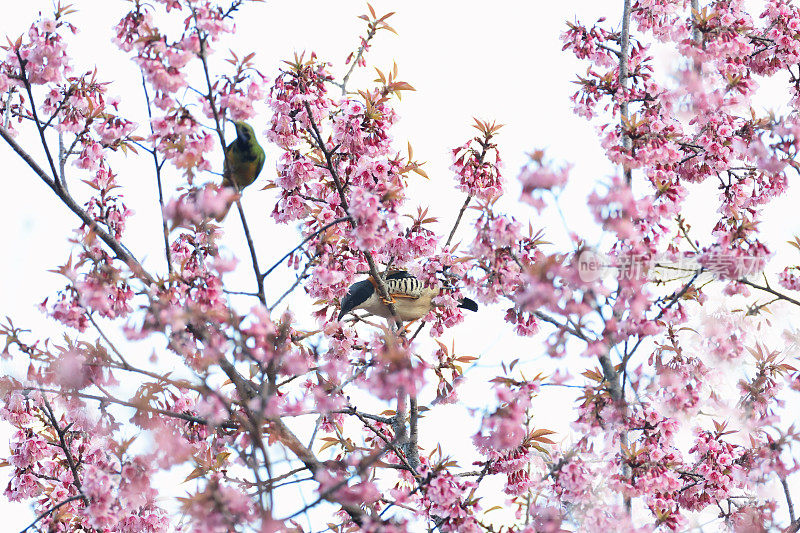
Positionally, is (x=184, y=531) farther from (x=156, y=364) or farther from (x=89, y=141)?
(x=89, y=141)

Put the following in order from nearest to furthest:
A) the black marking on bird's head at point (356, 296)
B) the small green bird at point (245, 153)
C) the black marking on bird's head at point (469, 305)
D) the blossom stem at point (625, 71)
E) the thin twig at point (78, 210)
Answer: the thin twig at point (78, 210) → the blossom stem at point (625, 71) → the small green bird at point (245, 153) → the black marking on bird's head at point (356, 296) → the black marking on bird's head at point (469, 305)

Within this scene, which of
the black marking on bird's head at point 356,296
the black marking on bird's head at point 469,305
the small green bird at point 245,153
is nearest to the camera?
the small green bird at point 245,153

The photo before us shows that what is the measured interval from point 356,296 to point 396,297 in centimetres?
33

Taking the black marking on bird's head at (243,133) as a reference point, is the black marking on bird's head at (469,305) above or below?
below

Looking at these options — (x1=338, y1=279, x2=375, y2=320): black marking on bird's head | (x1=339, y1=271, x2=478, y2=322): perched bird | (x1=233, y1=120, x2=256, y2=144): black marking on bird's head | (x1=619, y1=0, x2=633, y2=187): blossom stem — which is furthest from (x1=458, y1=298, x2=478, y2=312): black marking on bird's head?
(x1=233, y1=120, x2=256, y2=144): black marking on bird's head

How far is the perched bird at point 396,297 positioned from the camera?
19.7ft

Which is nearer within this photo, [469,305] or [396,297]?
[396,297]

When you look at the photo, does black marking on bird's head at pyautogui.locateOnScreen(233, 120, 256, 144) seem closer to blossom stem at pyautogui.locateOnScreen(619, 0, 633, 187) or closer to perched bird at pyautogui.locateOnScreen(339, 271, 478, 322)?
perched bird at pyautogui.locateOnScreen(339, 271, 478, 322)

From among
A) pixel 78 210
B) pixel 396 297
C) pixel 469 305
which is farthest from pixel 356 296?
pixel 78 210

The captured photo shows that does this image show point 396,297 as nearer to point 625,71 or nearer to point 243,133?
point 243,133

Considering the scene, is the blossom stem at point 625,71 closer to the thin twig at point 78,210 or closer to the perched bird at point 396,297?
the perched bird at point 396,297

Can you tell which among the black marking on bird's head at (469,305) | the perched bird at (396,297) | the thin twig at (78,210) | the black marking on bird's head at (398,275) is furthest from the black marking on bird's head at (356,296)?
the thin twig at (78,210)

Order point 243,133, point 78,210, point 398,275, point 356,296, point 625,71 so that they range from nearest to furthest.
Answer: point 78,210 → point 243,133 → point 625,71 → point 356,296 → point 398,275

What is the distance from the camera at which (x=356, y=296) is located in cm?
600
